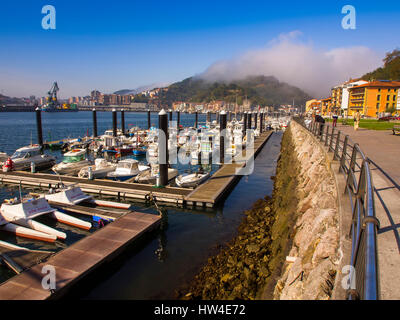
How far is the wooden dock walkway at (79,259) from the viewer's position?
347 inches

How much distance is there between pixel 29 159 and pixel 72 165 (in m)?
6.13

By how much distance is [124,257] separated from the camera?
12078mm

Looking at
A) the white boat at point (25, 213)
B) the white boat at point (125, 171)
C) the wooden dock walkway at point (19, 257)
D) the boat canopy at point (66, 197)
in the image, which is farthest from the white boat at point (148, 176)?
the wooden dock walkway at point (19, 257)

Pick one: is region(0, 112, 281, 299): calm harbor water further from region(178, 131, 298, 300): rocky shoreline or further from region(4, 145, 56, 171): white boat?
region(4, 145, 56, 171): white boat

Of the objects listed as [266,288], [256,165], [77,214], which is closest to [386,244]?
[266,288]

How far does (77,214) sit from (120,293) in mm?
8748

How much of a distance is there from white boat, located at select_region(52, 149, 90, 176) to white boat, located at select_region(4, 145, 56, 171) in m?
3.63

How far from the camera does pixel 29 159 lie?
96.9 ft

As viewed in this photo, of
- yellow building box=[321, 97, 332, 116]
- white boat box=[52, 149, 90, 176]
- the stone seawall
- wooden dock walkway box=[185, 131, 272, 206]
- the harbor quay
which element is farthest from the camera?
yellow building box=[321, 97, 332, 116]

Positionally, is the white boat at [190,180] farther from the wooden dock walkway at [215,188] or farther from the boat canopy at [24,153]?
the boat canopy at [24,153]

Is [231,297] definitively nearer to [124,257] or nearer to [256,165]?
[124,257]

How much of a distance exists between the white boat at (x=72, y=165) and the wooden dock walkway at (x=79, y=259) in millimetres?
15194

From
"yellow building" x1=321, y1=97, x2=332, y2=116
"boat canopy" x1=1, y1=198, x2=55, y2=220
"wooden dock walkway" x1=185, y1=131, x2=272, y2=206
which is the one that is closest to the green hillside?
"yellow building" x1=321, y1=97, x2=332, y2=116

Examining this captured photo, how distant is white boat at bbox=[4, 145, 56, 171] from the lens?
94.3ft
